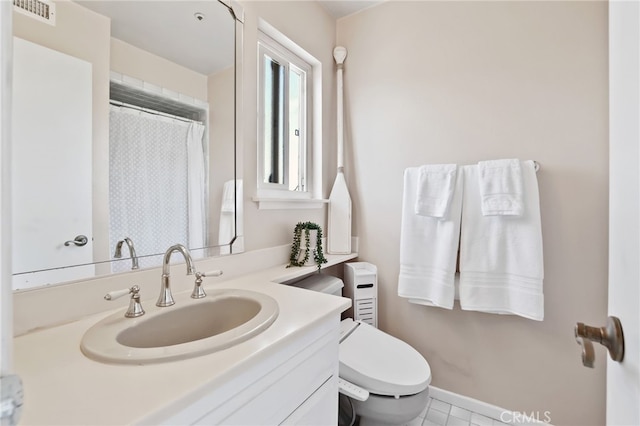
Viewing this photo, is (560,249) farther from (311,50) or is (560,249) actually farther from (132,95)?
(132,95)

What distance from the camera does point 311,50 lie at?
67.5 inches

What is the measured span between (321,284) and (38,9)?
4.61ft

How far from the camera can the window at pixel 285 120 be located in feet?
4.93

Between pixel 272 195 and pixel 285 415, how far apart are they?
1.06 metres

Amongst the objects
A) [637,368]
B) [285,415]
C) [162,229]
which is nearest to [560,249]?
[637,368]

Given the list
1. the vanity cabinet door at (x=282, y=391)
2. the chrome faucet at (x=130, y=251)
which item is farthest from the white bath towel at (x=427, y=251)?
the chrome faucet at (x=130, y=251)

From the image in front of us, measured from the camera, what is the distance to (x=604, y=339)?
1.54ft

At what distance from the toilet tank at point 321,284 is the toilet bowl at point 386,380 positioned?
0.90ft

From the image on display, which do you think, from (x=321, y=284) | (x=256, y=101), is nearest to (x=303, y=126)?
(x=256, y=101)

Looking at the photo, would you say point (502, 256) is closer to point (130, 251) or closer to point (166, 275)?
point (166, 275)

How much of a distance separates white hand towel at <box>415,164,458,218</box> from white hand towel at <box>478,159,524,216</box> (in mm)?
144

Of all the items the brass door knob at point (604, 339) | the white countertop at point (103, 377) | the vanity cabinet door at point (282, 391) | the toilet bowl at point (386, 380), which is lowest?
the toilet bowl at point (386, 380)

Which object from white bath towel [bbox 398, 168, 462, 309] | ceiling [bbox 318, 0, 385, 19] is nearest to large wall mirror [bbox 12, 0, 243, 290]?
ceiling [bbox 318, 0, 385, 19]

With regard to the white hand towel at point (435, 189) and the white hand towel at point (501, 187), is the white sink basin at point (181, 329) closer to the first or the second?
the white hand towel at point (435, 189)
